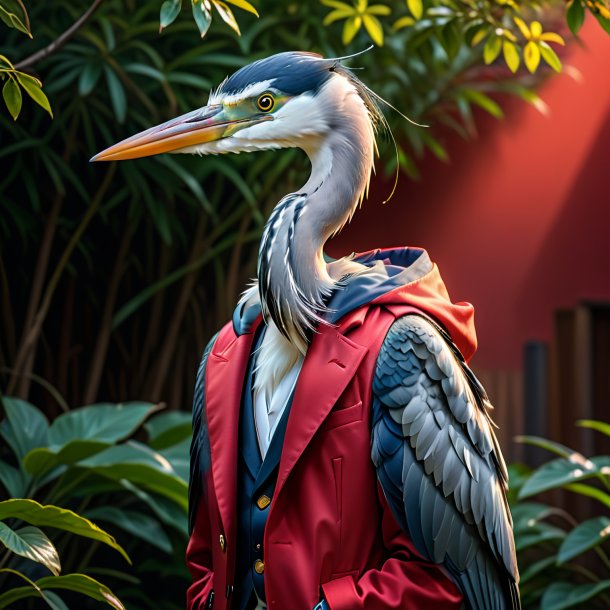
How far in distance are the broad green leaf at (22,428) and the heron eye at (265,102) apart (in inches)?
56.2

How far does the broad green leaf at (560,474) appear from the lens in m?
2.59

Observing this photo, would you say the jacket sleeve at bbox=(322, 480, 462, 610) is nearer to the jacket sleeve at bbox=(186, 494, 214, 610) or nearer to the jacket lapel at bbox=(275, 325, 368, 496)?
the jacket lapel at bbox=(275, 325, 368, 496)

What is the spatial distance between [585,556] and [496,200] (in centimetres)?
138

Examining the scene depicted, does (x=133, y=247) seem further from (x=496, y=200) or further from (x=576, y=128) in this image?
(x=576, y=128)

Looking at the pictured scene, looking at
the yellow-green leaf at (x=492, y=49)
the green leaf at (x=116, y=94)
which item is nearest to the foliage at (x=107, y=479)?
the green leaf at (x=116, y=94)

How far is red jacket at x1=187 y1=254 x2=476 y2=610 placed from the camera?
3.90ft

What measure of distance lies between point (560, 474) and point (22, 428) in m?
1.42

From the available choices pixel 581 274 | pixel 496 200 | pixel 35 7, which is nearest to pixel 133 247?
pixel 35 7

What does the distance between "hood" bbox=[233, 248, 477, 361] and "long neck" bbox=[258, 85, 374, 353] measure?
3cm

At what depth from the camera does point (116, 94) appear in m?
2.65

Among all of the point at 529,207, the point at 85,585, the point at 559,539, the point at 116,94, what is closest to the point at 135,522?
the point at 85,585

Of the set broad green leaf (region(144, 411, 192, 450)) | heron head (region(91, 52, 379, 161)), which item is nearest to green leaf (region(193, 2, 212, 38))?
heron head (region(91, 52, 379, 161))

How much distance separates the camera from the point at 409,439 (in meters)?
1.22

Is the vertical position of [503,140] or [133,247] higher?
[503,140]
